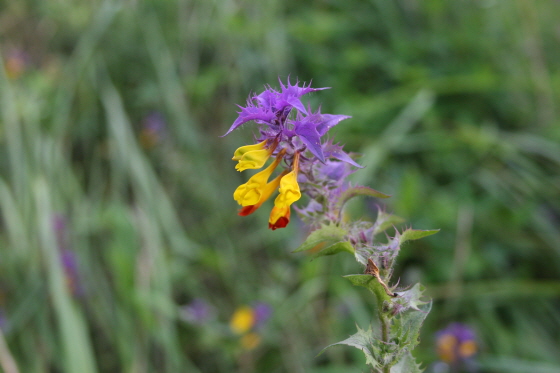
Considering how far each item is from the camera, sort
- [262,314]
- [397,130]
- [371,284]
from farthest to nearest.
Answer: [397,130], [262,314], [371,284]

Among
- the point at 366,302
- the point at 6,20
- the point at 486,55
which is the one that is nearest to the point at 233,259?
the point at 366,302

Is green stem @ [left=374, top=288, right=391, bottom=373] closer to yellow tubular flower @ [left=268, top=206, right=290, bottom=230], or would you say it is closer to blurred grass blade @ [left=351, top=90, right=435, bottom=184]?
yellow tubular flower @ [left=268, top=206, right=290, bottom=230]

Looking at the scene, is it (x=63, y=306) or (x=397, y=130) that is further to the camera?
(x=397, y=130)

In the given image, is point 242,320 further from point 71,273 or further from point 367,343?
point 367,343

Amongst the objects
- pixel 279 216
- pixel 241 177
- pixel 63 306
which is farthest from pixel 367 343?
pixel 241 177

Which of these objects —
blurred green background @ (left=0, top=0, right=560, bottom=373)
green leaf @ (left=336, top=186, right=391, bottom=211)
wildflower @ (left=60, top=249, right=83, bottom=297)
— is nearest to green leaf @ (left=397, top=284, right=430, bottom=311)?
Result: green leaf @ (left=336, top=186, right=391, bottom=211)

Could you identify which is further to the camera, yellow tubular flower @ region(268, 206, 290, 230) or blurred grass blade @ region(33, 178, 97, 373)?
blurred grass blade @ region(33, 178, 97, 373)
